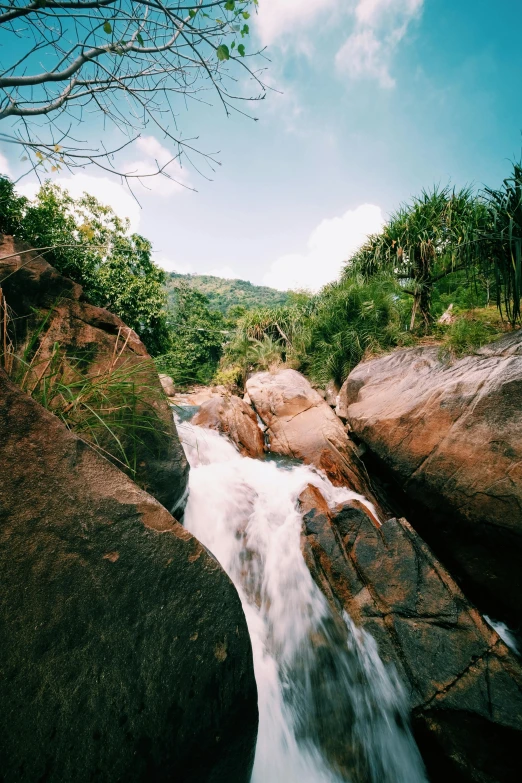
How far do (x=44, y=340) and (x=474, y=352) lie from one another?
16.9 ft

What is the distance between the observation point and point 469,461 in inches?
130

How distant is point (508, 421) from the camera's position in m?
3.15

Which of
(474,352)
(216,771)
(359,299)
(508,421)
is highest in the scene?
(359,299)

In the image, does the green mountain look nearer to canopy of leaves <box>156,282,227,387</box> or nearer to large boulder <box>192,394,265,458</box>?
canopy of leaves <box>156,282,227,387</box>

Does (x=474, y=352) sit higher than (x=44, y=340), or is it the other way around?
(x=474, y=352)

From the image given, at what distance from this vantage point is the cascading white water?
2105mm

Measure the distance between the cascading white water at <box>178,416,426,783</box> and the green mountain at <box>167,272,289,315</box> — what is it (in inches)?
2057

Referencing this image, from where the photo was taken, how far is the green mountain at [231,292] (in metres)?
55.5

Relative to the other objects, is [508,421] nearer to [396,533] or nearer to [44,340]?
[396,533]

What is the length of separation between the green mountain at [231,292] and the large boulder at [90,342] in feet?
171

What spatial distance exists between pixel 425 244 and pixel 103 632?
829 cm

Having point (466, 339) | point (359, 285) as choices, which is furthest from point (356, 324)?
point (466, 339)

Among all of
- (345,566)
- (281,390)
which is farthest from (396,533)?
(281,390)

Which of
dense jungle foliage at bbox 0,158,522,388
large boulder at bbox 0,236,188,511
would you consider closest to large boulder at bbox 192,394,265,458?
dense jungle foliage at bbox 0,158,522,388
